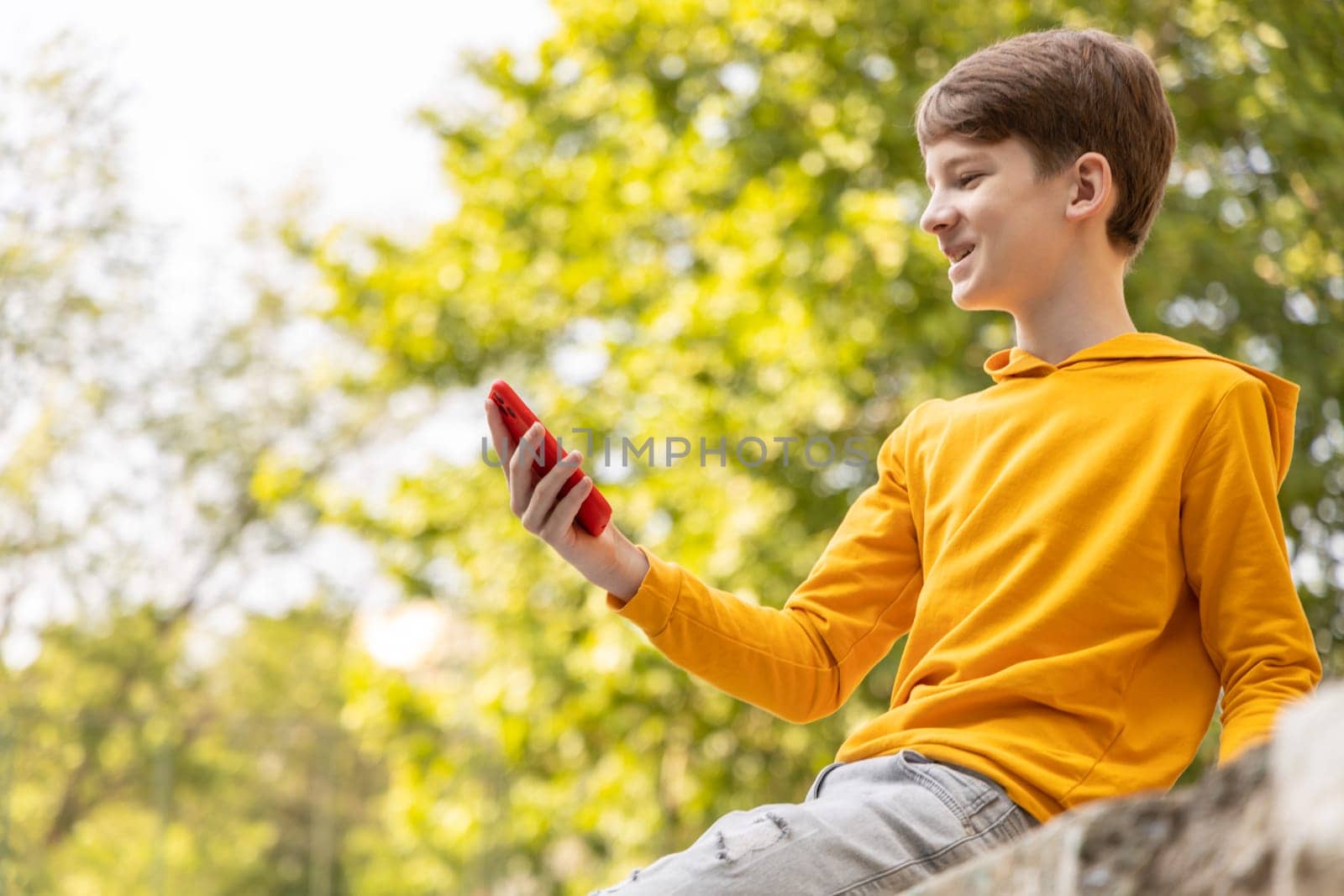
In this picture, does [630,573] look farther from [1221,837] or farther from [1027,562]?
[1221,837]

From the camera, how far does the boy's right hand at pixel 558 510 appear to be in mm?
1229

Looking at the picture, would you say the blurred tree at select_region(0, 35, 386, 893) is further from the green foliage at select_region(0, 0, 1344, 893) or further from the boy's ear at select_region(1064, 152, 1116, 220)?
the boy's ear at select_region(1064, 152, 1116, 220)

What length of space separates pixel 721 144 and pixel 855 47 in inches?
26.4

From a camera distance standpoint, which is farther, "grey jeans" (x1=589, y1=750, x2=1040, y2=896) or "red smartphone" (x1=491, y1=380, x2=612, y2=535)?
"red smartphone" (x1=491, y1=380, x2=612, y2=535)

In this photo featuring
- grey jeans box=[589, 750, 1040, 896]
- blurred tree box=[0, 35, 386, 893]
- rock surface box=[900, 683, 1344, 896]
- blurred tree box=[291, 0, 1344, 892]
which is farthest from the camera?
blurred tree box=[0, 35, 386, 893]

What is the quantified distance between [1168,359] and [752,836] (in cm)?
57

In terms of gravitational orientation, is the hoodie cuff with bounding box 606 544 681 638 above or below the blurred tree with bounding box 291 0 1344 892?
above

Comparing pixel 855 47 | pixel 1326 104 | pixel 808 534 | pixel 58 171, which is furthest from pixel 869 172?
pixel 58 171

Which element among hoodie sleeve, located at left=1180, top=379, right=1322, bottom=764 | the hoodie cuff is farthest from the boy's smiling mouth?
the hoodie cuff

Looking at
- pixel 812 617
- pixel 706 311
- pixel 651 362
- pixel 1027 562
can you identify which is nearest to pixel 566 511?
pixel 812 617

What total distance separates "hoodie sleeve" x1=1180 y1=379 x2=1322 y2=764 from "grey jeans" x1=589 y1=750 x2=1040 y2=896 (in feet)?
0.65

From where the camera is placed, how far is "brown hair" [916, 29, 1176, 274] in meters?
1.28

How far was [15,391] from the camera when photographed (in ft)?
28.9

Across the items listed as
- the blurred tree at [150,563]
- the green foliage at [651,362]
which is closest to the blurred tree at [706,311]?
the green foliage at [651,362]
